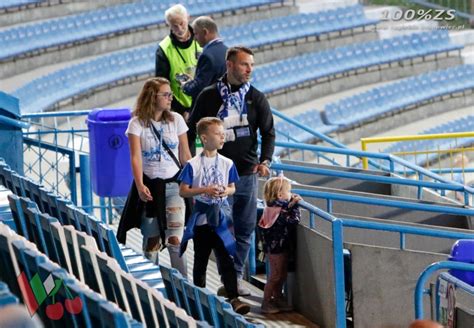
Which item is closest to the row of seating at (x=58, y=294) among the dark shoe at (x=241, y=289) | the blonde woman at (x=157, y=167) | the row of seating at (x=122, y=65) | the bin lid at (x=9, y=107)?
the blonde woman at (x=157, y=167)

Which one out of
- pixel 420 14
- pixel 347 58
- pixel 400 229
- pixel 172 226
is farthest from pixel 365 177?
pixel 420 14

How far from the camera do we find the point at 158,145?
783cm

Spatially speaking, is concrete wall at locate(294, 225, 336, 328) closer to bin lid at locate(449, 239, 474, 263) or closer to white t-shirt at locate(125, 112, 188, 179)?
bin lid at locate(449, 239, 474, 263)

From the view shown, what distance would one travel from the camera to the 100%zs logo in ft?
74.9

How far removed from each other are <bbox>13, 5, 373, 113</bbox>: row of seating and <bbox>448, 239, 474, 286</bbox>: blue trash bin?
859 cm

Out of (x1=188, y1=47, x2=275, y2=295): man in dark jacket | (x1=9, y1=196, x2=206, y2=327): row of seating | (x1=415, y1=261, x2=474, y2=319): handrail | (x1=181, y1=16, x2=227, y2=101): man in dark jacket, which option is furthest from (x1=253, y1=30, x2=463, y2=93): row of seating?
(x1=9, y1=196, x2=206, y2=327): row of seating

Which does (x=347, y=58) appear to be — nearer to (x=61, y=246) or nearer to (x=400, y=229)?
(x=400, y=229)

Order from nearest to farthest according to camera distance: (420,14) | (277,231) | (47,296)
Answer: (47,296) < (277,231) < (420,14)

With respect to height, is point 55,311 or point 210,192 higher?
point 55,311

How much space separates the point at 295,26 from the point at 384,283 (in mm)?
12566

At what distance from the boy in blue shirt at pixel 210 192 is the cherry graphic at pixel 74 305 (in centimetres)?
291

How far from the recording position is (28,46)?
57.2ft

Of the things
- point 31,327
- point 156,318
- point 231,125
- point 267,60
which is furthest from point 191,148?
point 267,60

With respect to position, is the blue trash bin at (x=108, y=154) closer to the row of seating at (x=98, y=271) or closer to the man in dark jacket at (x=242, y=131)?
the man in dark jacket at (x=242, y=131)
